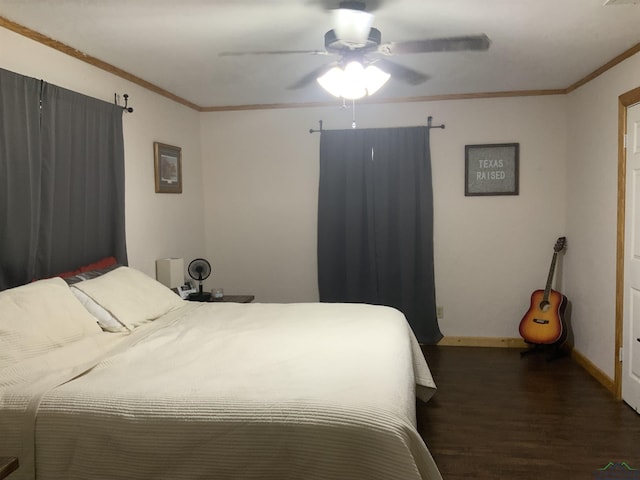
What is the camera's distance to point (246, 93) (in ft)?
14.1

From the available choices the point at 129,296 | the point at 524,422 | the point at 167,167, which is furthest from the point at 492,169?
the point at 129,296

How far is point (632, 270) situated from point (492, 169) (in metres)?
1.64

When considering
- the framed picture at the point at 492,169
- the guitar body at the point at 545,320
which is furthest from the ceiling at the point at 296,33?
the guitar body at the point at 545,320

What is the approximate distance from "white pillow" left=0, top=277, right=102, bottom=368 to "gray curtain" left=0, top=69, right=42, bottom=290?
227 mm

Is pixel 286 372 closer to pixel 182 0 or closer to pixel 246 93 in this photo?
pixel 182 0

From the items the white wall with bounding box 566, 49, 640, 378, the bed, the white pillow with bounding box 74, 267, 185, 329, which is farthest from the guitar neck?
the white pillow with bounding box 74, 267, 185, 329

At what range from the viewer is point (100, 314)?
8.90ft

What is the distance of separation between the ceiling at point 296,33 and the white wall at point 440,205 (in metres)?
0.62

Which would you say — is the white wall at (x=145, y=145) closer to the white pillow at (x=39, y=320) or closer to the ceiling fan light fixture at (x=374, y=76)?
the white pillow at (x=39, y=320)

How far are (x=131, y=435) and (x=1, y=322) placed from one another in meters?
0.84

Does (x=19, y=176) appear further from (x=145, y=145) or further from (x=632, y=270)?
(x=632, y=270)

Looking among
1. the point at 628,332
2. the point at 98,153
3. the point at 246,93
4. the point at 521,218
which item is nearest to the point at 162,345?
the point at 98,153

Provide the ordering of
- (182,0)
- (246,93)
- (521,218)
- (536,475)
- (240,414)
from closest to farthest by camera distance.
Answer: (240,414), (182,0), (536,475), (246,93), (521,218)

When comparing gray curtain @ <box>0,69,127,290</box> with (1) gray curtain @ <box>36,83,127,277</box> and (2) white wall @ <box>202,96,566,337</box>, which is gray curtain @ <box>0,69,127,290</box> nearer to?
(1) gray curtain @ <box>36,83,127,277</box>
